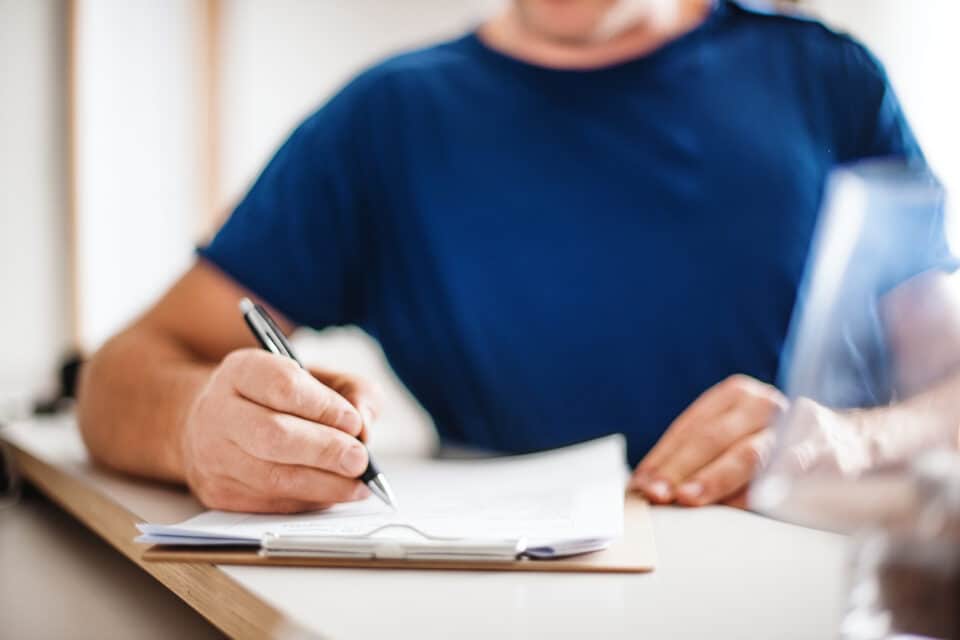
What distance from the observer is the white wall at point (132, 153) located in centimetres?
189

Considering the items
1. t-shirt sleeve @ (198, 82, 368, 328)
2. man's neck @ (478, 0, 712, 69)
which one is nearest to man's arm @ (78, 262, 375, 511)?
t-shirt sleeve @ (198, 82, 368, 328)

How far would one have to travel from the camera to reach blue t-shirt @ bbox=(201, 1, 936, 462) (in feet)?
3.25

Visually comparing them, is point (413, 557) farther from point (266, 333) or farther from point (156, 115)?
point (156, 115)

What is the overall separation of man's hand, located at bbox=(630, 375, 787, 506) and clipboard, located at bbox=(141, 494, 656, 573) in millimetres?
135

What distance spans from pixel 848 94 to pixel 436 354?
555mm

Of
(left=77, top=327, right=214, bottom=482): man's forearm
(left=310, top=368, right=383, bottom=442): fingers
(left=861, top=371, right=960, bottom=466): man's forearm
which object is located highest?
(left=861, top=371, right=960, bottom=466): man's forearm

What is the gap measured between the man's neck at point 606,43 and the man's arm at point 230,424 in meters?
0.57

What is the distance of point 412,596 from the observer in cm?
44

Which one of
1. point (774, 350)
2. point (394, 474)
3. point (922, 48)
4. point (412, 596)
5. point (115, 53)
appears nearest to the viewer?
point (412, 596)

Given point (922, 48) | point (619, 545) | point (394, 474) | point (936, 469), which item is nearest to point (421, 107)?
point (394, 474)

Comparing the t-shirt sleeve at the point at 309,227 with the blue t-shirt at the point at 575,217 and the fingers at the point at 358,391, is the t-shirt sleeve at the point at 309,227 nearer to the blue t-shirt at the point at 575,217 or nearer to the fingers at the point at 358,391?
the blue t-shirt at the point at 575,217

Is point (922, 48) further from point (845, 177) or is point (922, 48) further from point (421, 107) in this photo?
point (845, 177)

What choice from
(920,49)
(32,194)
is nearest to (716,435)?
(920,49)

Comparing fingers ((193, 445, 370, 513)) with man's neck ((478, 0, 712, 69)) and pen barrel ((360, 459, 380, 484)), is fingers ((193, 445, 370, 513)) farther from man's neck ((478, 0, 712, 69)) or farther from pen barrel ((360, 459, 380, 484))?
man's neck ((478, 0, 712, 69))
